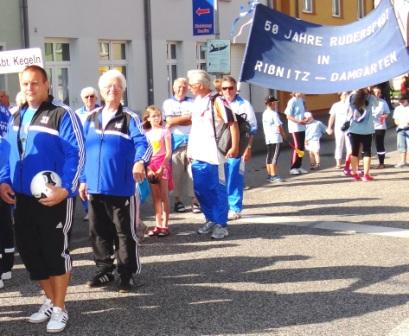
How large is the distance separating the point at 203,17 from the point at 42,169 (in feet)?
35.0

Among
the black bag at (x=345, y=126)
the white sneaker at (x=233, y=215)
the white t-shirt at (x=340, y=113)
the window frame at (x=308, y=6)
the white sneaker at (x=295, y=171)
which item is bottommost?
the white sneaker at (x=295, y=171)

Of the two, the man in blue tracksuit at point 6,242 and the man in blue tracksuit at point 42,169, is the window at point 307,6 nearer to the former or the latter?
the man in blue tracksuit at point 6,242

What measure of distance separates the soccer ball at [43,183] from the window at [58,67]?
13213 mm

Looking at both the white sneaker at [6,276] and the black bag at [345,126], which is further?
the black bag at [345,126]

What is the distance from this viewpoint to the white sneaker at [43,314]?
5.59 meters

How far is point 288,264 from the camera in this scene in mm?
7301

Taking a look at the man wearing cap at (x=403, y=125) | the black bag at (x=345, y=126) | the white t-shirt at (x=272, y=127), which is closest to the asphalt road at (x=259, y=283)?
the white t-shirt at (x=272, y=127)

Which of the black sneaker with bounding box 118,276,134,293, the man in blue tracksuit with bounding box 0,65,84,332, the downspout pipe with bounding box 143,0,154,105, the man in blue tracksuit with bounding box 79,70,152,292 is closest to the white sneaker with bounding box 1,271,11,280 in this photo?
the man in blue tracksuit with bounding box 79,70,152,292

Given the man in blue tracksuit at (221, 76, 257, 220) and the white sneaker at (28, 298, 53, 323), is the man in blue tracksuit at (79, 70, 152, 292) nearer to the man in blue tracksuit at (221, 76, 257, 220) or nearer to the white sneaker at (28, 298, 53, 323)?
the white sneaker at (28, 298, 53, 323)

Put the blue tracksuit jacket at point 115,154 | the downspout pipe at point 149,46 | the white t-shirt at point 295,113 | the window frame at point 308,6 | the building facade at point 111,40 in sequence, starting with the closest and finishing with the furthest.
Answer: the blue tracksuit jacket at point 115,154 → the white t-shirt at point 295,113 → the building facade at point 111,40 → the downspout pipe at point 149,46 → the window frame at point 308,6

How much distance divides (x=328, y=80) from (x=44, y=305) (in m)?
3.75

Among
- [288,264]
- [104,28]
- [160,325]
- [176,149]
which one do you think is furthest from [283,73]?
[104,28]

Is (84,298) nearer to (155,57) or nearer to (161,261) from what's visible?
(161,261)

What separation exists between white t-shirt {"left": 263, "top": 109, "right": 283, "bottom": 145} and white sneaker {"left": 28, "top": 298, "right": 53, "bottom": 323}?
876 cm
